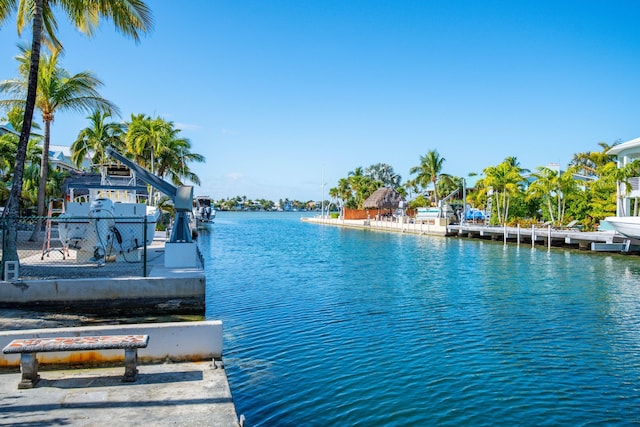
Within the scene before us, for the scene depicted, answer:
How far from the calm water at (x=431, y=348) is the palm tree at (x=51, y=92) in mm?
9110

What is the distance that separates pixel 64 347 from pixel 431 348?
7.10 m

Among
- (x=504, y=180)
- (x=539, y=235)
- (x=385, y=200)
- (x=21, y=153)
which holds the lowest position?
(x=539, y=235)

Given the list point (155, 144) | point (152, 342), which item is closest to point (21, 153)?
point (152, 342)

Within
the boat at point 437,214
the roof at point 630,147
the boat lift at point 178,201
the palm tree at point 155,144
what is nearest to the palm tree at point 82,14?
the boat lift at point 178,201

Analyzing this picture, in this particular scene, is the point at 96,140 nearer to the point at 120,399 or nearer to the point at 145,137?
the point at 145,137

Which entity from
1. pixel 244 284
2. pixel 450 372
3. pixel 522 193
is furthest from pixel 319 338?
pixel 522 193

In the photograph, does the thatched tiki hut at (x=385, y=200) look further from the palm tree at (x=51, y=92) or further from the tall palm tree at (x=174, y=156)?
the palm tree at (x=51, y=92)

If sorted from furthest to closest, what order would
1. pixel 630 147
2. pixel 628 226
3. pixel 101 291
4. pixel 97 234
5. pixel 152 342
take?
pixel 630 147, pixel 628 226, pixel 97 234, pixel 101 291, pixel 152 342

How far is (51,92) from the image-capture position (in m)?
22.0

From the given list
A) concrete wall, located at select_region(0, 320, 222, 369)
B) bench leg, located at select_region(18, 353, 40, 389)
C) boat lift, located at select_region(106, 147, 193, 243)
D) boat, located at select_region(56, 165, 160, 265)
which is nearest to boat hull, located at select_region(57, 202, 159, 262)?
boat, located at select_region(56, 165, 160, 265)

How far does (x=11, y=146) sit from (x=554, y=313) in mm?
33709

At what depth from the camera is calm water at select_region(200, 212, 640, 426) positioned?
7.57 metres

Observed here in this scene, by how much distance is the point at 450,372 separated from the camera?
9.16 m

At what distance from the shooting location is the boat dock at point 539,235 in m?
31.3
